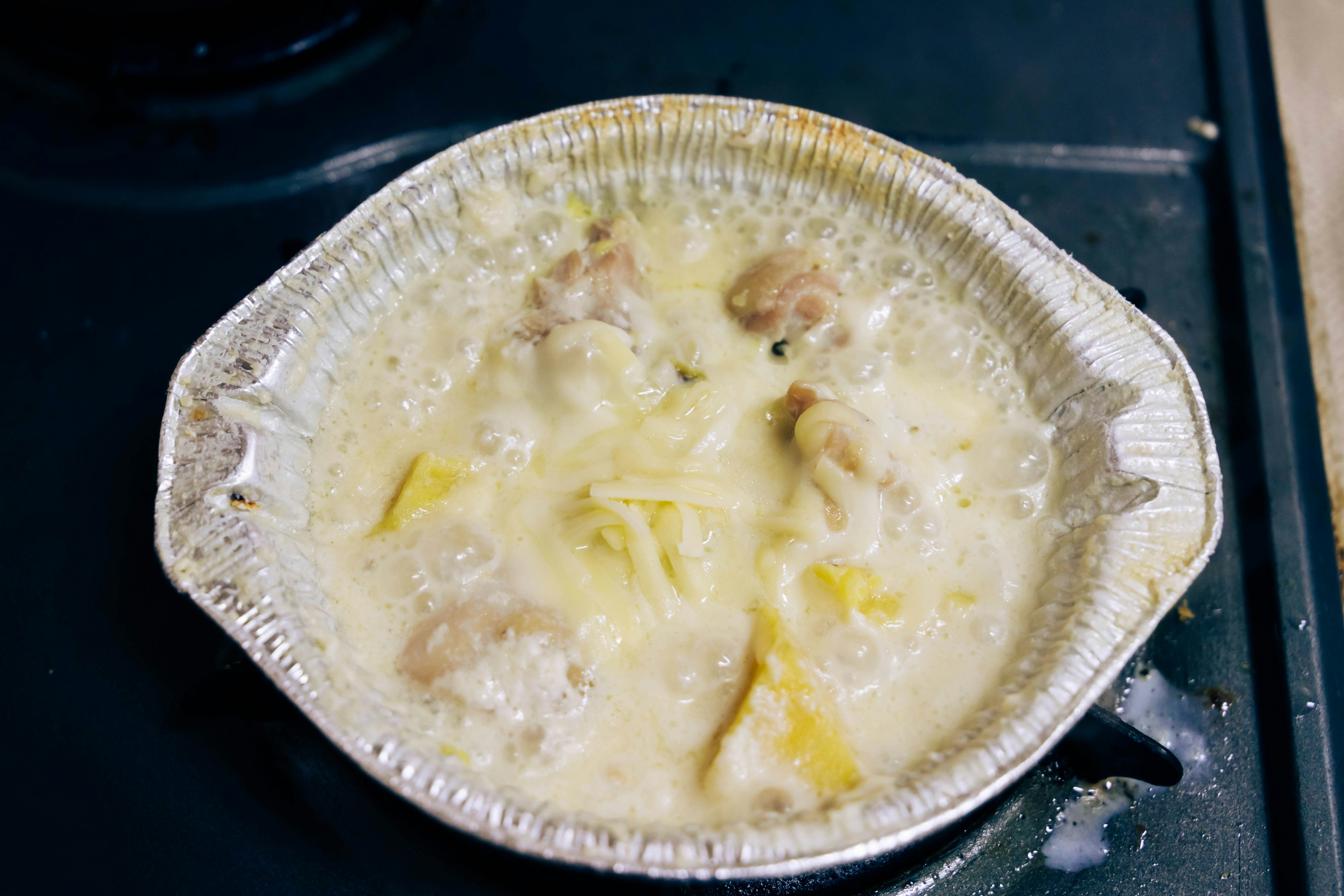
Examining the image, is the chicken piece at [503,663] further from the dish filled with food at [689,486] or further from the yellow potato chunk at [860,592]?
the yellow potato chunk at [860,592]

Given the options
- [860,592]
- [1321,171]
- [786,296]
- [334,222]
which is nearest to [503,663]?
[860,592]

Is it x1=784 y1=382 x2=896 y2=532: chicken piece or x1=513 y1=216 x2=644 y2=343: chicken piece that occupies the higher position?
x1=513 y1=216 x2=644 y2=343: chicken piece

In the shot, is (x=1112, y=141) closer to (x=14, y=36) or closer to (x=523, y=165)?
(x=523, y=165)

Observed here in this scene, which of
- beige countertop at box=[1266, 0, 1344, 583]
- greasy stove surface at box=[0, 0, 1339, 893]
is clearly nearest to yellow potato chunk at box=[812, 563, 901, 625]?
greasy stove surface at box=[0, 0, 1339, 893]

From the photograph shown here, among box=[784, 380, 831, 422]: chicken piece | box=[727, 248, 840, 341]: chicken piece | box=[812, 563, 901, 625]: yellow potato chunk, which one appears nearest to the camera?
box=[812, 563, 901, 625]: yellow potato chunk

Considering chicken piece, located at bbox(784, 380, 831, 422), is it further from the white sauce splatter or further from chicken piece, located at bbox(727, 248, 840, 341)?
the white sauce splatter

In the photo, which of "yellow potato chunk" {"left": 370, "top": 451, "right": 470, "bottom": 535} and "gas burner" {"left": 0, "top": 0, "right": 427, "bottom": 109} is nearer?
"yellow potato chunk" {"left": 370, "top": 451, "right": 470, "bottom": 535}

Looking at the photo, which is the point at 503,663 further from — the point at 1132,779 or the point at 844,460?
the point at 1132,779

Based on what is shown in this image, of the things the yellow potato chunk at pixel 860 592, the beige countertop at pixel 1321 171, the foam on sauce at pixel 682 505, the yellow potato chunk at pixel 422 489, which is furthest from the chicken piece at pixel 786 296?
the beige countertop at pixel 1321 171
